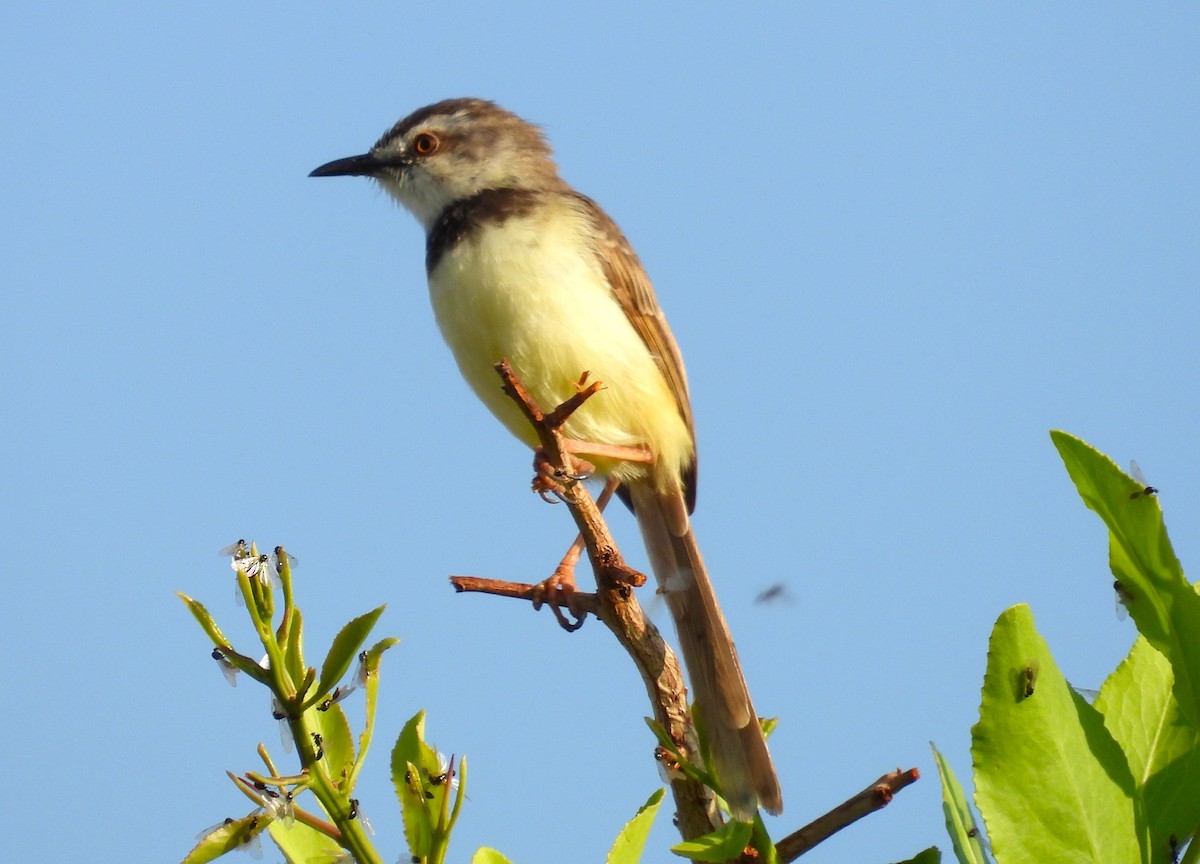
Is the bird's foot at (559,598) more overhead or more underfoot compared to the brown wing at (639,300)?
more underfoot

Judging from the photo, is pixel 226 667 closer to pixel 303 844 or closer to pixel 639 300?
pixel 303 844

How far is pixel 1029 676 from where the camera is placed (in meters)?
1.78

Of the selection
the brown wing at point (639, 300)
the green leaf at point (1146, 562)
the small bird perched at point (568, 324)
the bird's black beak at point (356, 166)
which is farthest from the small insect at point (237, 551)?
the bird's black beak at point (356, 166)

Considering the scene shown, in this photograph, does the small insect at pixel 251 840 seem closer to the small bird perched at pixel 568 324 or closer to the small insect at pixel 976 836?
the small insect at pixel 976 836

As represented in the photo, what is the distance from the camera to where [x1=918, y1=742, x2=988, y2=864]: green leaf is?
81.7 inches

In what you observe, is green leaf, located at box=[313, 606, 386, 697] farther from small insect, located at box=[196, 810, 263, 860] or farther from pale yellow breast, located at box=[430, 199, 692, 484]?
pale yellow breast, located at box=[430, 199, 692, 484]

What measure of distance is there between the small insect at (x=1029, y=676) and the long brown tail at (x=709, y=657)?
95 cm

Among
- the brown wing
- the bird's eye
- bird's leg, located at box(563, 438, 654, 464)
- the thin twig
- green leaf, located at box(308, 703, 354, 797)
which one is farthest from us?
the bird's eye

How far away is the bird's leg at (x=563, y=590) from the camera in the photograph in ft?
14.1

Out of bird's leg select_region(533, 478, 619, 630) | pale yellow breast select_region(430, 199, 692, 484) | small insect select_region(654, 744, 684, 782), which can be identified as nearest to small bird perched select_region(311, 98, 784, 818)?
pale yellow breast select_region(430, 199, 692, 484)

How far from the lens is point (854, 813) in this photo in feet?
7.09

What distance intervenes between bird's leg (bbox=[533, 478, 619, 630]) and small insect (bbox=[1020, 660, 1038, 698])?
226 centimetres

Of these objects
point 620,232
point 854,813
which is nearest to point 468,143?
point 620,232

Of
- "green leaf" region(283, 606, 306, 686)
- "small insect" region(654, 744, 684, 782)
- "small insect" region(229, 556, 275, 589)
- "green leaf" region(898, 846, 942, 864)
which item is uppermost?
"small insect" region(229, 556, 275, 589)
